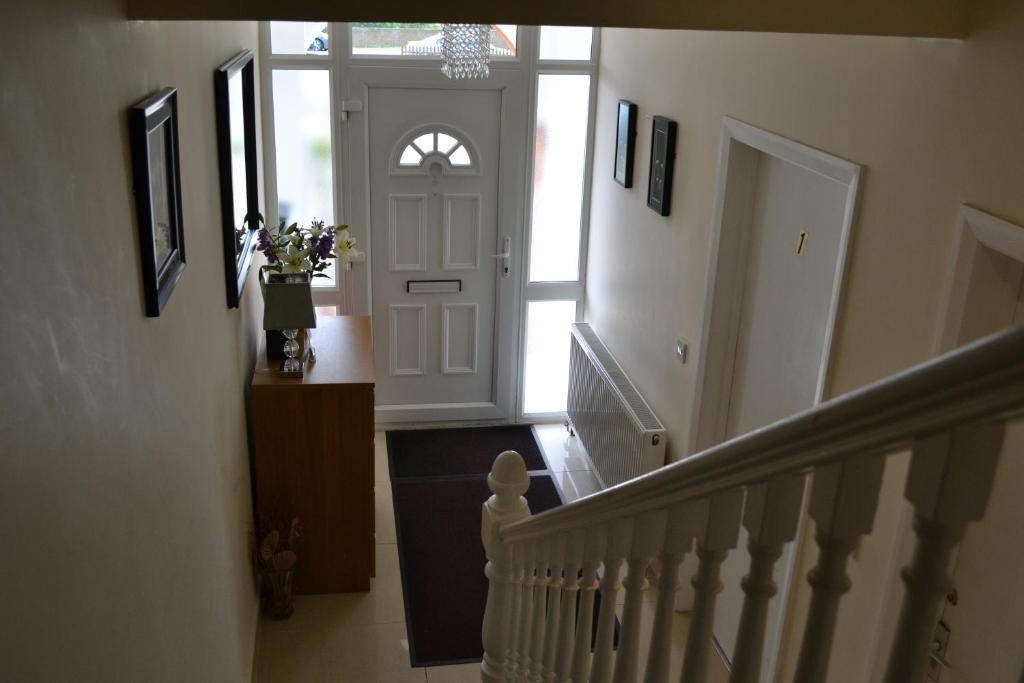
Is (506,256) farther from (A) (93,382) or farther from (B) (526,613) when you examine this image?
(A) (93,382)

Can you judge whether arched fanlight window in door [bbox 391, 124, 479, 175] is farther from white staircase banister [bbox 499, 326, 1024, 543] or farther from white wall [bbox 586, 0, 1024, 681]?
white staircase banister [bbox 499, 326, 1024, 543]

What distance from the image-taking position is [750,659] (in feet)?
3.32

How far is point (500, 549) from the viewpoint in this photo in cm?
243

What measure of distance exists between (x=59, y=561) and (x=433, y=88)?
176 inches

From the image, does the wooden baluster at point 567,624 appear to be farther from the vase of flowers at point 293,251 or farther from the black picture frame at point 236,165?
the vase of flowers at point 293,251

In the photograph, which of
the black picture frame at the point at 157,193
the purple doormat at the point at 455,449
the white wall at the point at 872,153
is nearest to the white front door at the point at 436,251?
the purple doormat at the point at 455,449

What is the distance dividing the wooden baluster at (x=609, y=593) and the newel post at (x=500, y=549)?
792mm

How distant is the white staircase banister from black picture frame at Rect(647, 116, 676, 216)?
331cm

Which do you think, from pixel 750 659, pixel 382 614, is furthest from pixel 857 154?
pixel 382 614

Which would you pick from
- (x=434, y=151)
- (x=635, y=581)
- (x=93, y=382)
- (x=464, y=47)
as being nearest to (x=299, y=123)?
(x=434, y=151)

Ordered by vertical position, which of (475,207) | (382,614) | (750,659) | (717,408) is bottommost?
(382,614)

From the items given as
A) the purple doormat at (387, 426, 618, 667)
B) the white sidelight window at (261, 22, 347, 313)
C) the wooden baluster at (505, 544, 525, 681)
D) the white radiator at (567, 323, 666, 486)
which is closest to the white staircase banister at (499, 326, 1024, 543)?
the wooden baluster at (505, 544, 525, 681)

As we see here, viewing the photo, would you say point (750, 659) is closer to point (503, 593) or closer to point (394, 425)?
point (503, 593)

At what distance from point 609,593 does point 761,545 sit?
0.64m
